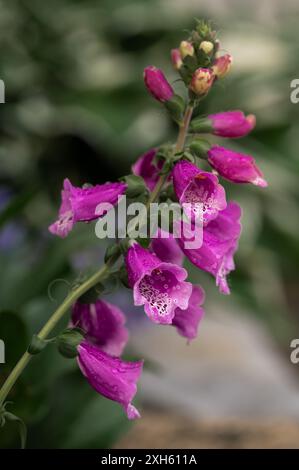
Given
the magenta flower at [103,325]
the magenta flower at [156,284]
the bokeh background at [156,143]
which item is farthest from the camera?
the bokeh background at [156,143]

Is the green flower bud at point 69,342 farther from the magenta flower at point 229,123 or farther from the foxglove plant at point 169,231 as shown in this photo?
the magenta flower at point 229,123

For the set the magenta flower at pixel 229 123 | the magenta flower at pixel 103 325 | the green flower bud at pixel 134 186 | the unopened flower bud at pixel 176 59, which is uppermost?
the unopened flower bud at pixel 176 59

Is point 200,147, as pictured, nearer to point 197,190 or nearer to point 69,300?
point 197,190

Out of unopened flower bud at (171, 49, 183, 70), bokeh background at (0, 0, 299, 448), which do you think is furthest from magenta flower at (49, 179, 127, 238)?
bokeh background at (0, 0, 299, 448)

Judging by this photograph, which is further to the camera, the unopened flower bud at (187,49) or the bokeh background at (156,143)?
the bokeh background at (156,143)

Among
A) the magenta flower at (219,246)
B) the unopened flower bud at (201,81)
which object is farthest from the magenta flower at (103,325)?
the unopened flower bud at (201,81)

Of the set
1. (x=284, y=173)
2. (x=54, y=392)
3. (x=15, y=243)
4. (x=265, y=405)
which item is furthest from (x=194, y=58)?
(x=284, y=173)

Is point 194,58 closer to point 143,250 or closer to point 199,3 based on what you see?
point 143,250
